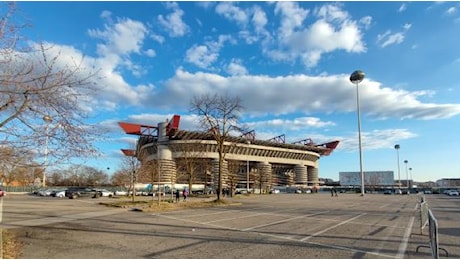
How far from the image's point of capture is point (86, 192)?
60.4m

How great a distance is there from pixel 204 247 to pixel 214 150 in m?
110

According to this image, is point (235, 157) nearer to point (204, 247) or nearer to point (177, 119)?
point (177, 119)

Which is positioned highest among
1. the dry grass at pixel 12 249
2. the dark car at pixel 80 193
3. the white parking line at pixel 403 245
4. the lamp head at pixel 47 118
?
the lamp head at pixel 47 118

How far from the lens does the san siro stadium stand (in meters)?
105

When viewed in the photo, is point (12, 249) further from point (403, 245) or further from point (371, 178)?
point (371, 178)

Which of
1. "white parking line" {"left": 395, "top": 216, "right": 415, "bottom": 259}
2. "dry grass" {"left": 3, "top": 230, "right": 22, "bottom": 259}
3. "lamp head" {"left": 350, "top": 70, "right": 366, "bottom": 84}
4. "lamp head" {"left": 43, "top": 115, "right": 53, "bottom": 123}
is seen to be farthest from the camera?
"lamp head" {"left": 350, "top": 70, "right": 366, "bottom": 84}

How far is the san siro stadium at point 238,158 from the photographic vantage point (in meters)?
105

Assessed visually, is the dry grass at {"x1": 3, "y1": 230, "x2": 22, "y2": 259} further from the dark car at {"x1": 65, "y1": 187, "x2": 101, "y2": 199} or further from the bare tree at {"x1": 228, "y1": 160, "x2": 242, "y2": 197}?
the bare tree at {"x1": 228, "y1": 160, "x2": 242, "y2": 197}

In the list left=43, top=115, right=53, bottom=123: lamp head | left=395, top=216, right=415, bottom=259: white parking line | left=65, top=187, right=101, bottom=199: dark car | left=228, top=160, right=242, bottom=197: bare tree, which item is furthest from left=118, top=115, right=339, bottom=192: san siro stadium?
left=43, top=115, right=53, bottom=123: lamp head

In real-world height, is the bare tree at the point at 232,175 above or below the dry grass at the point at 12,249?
above

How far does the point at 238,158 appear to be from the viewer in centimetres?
12469

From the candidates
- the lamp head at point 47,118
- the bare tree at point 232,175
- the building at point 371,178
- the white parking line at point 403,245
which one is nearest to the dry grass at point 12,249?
the lamp head at point 47,118

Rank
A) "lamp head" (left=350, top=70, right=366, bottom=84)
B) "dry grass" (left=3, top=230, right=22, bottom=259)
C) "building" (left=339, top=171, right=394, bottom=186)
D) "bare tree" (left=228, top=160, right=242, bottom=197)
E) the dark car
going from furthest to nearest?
"building" (left=339, top=171, right=394, bottom=186), "lamp head" (left=350, top=70, right=366, bottom=84), "bare tree" (left=228, top=160, right=242, bottom=197), the dark car, "dry grass" (left=3, top=230, right=22, bottom=259)

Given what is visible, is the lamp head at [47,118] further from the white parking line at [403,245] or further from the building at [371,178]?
the building at [371,178]
